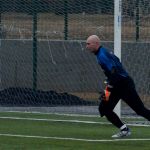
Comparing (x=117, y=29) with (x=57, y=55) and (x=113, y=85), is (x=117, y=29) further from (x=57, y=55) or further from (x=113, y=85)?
(x=57, y=55)

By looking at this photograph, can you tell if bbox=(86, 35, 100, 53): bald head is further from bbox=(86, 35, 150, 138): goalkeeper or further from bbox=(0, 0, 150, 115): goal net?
bbox=(0, 0, 150, 115): goal net

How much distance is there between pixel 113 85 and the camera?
1564 centimetres

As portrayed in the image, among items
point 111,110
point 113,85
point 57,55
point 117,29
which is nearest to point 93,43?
point 113,85

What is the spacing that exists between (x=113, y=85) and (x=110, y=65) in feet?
1.25

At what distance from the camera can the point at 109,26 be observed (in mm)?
24062

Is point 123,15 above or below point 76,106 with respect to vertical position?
above

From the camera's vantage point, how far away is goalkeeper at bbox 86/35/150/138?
611 inches

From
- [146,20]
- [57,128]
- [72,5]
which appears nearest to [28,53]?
[72,5]

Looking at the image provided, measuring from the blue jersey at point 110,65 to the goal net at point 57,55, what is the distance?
22.8 feet

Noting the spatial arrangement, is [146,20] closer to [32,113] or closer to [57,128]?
[32,113]

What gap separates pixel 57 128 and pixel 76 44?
21.2 ft

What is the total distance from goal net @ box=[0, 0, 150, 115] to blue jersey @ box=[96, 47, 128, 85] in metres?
6.93

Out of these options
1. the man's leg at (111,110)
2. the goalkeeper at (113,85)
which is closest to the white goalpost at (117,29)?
the man's leg at (111,110)

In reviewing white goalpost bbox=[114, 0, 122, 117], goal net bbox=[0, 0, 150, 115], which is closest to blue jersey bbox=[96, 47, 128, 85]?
white goalpost bbox=[114, 0, 122, 117]
